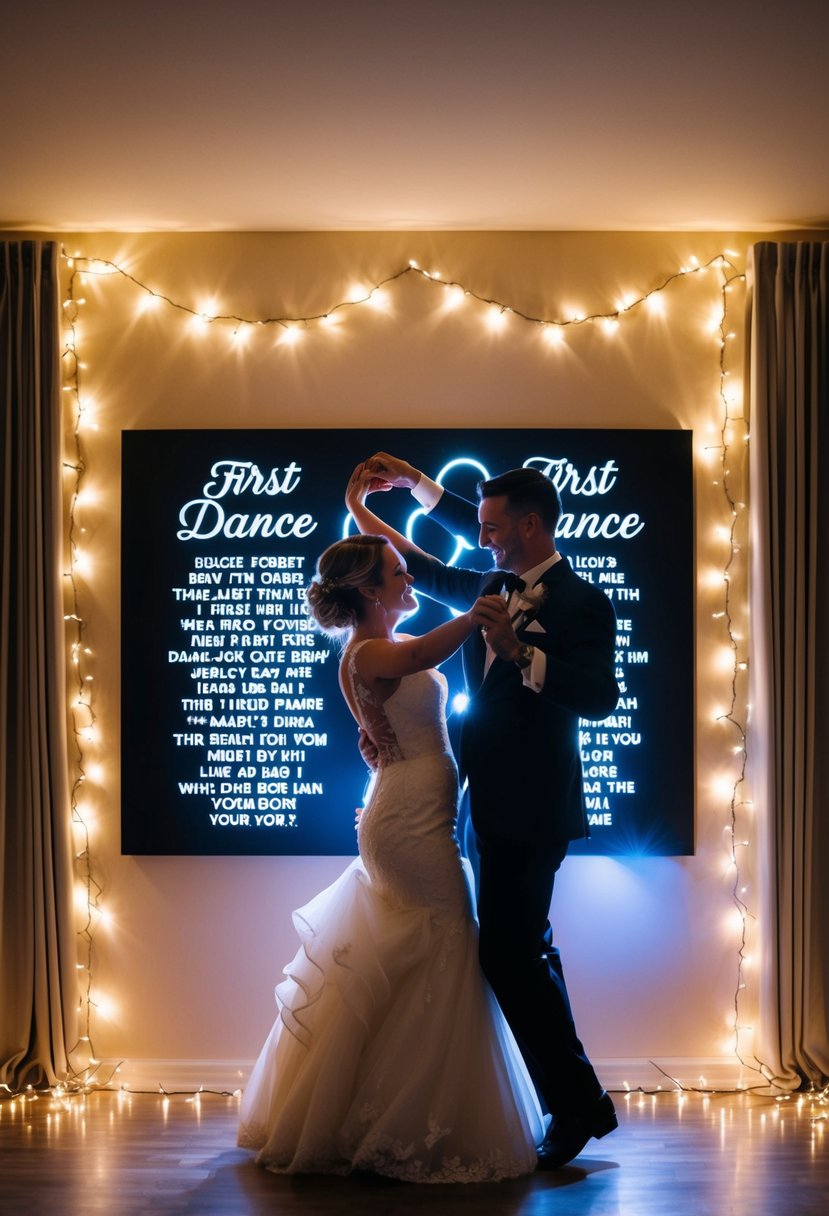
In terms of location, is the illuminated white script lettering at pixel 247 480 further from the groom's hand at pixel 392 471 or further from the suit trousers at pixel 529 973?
the suit trousers at pixel 529 973

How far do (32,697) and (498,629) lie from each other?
1.84 m

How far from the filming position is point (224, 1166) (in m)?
3.07

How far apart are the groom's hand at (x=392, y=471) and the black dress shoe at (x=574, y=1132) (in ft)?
6.57

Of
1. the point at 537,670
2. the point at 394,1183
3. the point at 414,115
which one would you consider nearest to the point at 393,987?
the point at 394,1183

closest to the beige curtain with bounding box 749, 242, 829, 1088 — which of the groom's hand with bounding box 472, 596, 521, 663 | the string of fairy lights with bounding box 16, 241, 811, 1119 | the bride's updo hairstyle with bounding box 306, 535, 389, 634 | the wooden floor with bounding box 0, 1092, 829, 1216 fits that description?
the string of fairy lights with bounding box 16, 241, 811, 1119

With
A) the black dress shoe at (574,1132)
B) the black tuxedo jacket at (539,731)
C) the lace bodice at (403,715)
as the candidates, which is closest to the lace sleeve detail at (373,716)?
the lace bodice at (403,715)

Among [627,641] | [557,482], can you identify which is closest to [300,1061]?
[627,641]

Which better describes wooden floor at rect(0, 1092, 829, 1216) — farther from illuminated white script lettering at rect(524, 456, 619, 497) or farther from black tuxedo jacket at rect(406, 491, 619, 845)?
illuminated white script lettering at rect(524, 456, 619, 497)

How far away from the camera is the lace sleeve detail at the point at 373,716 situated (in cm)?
315

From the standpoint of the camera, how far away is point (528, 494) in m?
3.18

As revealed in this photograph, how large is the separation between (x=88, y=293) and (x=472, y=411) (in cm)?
150

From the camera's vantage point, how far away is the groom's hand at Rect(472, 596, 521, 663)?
2.82 m

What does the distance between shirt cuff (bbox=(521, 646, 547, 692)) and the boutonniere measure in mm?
116

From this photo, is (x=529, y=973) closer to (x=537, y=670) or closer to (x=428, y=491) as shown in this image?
(x=537, y=670)
